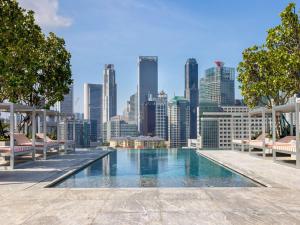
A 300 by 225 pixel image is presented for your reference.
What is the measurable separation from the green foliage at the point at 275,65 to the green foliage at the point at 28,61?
1231 cm

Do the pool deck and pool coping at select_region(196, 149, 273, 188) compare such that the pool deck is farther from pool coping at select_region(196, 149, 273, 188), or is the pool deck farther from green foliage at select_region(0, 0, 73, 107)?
green foliage at select_region(0, 0, 73, 107)

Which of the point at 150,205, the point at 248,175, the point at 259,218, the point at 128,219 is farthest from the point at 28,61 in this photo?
the point at 259,218

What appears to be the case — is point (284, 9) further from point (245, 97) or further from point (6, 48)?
point (6, 48)

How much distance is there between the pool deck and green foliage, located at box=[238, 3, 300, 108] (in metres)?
10.3

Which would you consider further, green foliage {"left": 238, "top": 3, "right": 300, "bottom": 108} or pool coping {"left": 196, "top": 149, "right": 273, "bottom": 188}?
green foliage {"left": 238, "top": 3, "right": 300, "bottom": 108}

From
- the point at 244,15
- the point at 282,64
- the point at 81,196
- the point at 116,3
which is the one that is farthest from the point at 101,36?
the point at 81,196

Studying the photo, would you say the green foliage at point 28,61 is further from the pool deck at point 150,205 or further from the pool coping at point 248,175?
the pool coping at point 248,175

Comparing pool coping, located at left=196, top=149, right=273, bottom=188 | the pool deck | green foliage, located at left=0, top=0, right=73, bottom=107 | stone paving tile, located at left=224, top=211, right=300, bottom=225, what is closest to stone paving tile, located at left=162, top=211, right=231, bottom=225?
the pool deck

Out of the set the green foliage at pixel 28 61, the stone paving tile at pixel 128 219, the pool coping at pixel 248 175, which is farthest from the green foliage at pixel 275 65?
the stone paving tile at pixel 128 219

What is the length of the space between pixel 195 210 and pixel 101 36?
1583 centimetres

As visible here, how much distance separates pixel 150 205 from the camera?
699 centimetres

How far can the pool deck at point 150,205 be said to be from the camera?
19.6ft

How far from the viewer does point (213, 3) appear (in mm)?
19875

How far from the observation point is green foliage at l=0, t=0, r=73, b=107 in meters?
16.4
